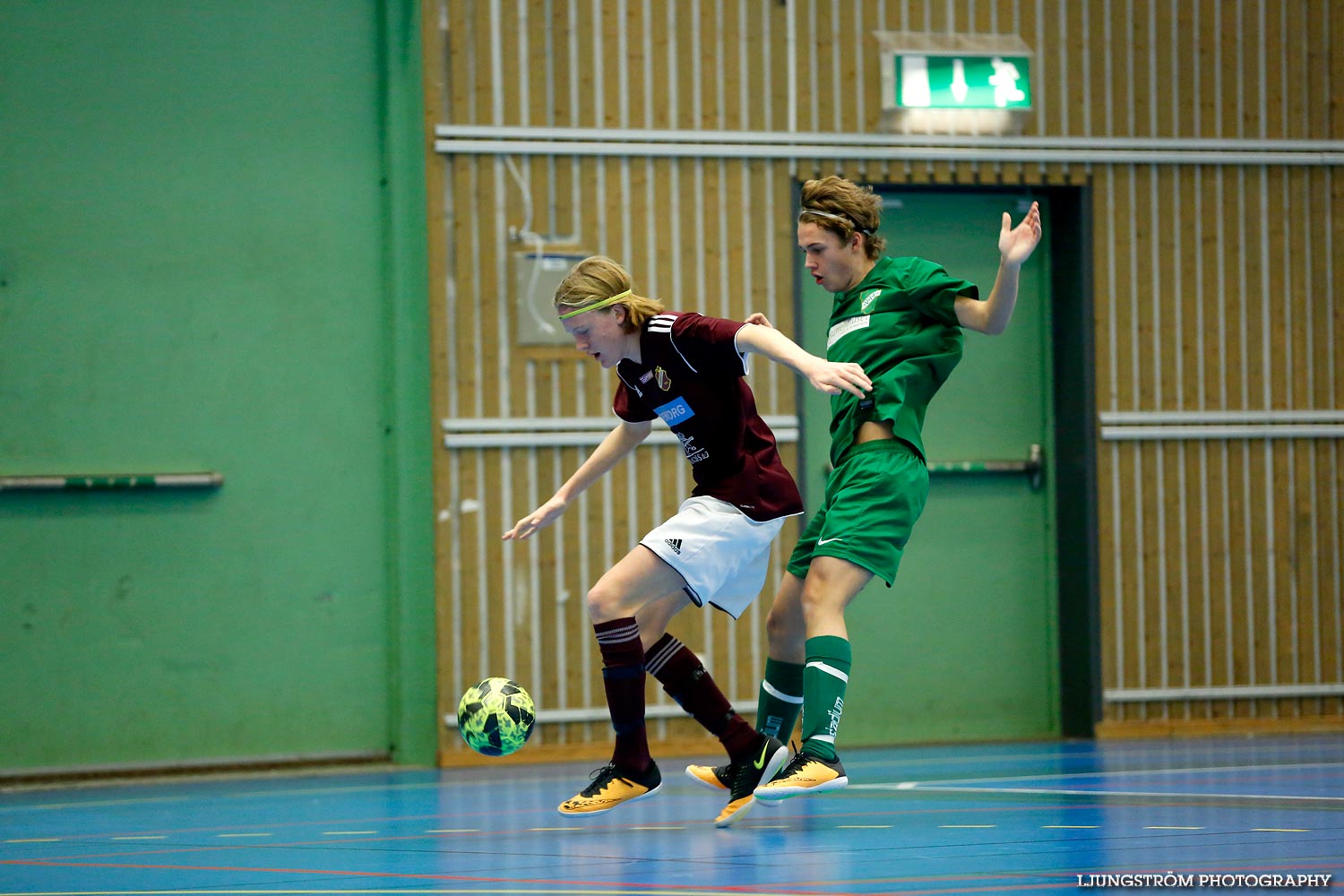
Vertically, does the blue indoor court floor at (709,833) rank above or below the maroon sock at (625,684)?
below

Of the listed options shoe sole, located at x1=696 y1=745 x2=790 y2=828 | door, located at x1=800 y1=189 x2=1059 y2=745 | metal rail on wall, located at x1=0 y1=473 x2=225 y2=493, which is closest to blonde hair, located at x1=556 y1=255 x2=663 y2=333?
shoe sole, located at x1=696 y1=745 x2=790 y2=828

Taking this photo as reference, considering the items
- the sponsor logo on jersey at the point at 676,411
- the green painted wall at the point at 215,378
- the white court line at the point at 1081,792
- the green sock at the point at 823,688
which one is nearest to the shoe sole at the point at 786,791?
the green sock at the point at 823,688

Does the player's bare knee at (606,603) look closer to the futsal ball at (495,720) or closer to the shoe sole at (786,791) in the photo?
the shoe sole at (786,791)

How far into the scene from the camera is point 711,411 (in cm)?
477

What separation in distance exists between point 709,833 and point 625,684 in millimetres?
523

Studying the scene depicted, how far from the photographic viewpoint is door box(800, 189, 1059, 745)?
9.07m

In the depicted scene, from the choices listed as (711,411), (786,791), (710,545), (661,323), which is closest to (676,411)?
(711,411)

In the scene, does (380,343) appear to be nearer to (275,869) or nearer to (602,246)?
(602,246)

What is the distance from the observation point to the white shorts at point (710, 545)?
4684 millimetres

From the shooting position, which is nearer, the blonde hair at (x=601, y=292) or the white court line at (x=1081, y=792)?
the blonde hair at (x=601, y=292)

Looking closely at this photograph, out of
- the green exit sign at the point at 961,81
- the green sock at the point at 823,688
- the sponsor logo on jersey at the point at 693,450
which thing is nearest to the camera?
the green sock at the point at 823,688

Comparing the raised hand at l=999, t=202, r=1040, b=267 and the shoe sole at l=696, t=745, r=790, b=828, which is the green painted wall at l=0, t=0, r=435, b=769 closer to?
the shoe sole at l=696, t=745, r=790, b=828

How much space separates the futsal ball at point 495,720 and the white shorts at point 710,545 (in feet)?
3.32

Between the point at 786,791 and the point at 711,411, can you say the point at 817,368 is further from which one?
the point at 786,791
